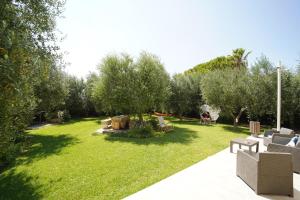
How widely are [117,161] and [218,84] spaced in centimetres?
1173

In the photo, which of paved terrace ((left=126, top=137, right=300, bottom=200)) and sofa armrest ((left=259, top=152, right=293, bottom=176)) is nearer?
sofa armrest ((left=259, top=152, right=293, bottom=176))

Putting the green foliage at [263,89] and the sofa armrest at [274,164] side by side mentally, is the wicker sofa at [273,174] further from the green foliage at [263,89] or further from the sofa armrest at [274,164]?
the green foliage at [263,89]

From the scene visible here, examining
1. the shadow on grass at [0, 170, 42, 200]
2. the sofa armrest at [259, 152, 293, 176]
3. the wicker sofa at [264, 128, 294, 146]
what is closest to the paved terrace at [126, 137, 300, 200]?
the sofa armrest at [259, 152, 293, 176]

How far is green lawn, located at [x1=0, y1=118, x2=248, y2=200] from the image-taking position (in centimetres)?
593

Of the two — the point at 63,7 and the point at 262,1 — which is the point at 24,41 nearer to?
the point at 63,7

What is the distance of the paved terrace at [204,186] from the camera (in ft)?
15.8

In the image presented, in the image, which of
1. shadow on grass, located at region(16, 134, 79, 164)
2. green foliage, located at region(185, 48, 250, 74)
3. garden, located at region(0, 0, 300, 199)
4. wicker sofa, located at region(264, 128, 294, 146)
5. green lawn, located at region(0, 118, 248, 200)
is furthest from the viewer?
green foliage, located at region(185, 48, 250, 74)

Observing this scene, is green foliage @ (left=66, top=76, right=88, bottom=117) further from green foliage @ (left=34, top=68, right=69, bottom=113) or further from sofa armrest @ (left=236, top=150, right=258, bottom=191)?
sofa armrest @ (left=236, top=150, right=258, bottom=191)

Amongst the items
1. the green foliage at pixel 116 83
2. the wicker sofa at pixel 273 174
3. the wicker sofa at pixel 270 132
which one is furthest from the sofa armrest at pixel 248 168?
the green foliage at pixel 116 83

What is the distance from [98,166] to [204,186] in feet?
13.8

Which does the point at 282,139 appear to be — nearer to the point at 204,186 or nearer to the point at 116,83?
the point at 204,186

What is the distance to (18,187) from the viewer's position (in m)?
6.61

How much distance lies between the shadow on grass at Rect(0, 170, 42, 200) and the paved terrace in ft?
10.7

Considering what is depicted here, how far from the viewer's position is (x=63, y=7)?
853cm
